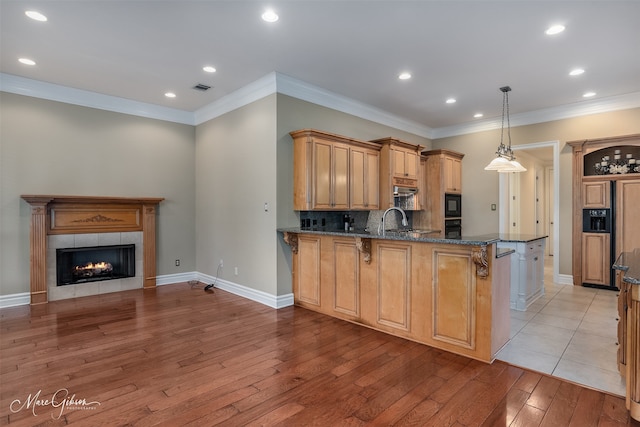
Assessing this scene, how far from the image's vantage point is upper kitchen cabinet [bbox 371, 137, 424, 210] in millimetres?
5543

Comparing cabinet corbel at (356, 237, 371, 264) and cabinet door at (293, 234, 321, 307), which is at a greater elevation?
cabinet corbel at (356, 237, 371, 264)

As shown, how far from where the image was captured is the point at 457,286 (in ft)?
9.90

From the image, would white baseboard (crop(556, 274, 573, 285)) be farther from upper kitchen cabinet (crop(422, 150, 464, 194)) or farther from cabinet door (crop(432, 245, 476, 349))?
cabinet door (crop(432, 245, 476, 349))

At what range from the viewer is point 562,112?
5793 millimetres

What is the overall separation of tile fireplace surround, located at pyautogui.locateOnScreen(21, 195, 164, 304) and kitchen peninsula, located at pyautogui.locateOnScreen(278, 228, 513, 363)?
110 inches

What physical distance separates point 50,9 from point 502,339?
5.08 m

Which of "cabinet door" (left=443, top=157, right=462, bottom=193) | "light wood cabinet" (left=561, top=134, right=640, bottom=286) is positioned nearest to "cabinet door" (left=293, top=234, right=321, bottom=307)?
"cabinet door" (left=443, top=157, right=462, bottom=193)

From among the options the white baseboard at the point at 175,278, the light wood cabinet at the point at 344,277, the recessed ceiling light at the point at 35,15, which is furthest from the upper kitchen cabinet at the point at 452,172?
the recessed ceiling light at the point at 35,15

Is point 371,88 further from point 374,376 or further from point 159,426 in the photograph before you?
point 159,426

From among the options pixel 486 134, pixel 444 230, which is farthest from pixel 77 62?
pixel 486 134

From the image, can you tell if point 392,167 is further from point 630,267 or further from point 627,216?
point 627,216

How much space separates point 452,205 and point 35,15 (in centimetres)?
667

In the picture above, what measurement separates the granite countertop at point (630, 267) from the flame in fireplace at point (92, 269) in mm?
6314

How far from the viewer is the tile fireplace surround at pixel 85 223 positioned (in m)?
4.62
